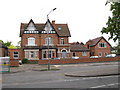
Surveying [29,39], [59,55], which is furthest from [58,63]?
[29,39]

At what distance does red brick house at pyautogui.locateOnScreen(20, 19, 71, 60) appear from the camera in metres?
50.9

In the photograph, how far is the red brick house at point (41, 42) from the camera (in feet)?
167

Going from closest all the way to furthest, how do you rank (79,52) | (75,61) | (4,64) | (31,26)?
(4,64) → (75,61) → (31,26) → (79,52)

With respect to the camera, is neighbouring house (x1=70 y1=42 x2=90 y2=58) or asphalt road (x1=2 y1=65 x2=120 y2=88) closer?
asphalt road (x1=2 y1=65 x2=120 y2=88)

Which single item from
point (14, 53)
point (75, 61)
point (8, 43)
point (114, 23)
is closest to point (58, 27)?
point (14, 53)

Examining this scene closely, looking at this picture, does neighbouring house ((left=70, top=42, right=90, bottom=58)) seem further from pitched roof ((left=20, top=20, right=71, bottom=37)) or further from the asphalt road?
the asphalt road

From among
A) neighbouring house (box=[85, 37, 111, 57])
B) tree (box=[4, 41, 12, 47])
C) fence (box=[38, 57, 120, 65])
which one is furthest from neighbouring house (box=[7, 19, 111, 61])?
tree (box=[4, 41, 12, 47])

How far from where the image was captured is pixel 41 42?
52281mm

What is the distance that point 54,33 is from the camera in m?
52.7

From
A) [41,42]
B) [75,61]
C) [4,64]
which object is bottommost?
[75,61]

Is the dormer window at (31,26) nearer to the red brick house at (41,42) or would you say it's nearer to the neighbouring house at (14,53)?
the red brick house at (41,42)

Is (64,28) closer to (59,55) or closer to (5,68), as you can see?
(59,55)

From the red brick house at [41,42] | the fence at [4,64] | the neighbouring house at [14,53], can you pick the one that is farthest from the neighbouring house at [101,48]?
the fence at [4,64]

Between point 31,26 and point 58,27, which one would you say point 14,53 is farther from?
point 58,27
